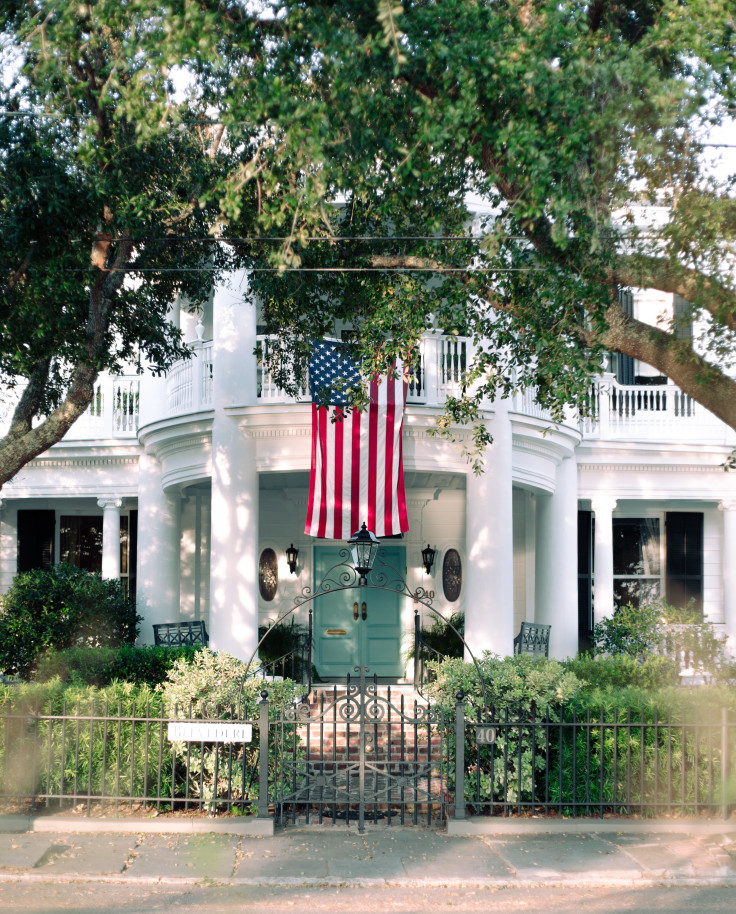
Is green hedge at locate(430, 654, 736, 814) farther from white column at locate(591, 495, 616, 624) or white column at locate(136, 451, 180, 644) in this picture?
white column at locate(136, 451, 180, 644)

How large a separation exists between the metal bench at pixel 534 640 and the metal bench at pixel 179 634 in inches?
204

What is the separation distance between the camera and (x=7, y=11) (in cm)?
996

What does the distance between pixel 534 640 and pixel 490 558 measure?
2.34 meters

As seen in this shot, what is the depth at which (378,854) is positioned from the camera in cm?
876

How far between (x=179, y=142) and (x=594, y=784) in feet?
26.8

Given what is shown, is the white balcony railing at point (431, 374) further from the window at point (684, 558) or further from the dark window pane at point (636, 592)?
the window at point (684, 558)

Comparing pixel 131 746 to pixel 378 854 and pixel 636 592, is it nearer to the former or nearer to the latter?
pixel 378 854

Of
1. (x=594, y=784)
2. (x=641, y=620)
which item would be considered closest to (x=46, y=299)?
(x=594, y=784)

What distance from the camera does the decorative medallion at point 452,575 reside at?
18.7 m

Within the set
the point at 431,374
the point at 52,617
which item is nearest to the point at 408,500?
the point at 431,374

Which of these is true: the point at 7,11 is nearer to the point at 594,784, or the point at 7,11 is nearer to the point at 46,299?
the point at 46,299

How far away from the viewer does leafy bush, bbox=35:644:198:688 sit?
14.7m

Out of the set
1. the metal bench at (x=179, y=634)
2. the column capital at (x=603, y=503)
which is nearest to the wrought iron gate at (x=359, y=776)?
the metal bench at (x=179, y=634)

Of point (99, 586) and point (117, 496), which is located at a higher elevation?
point (117, 496)
